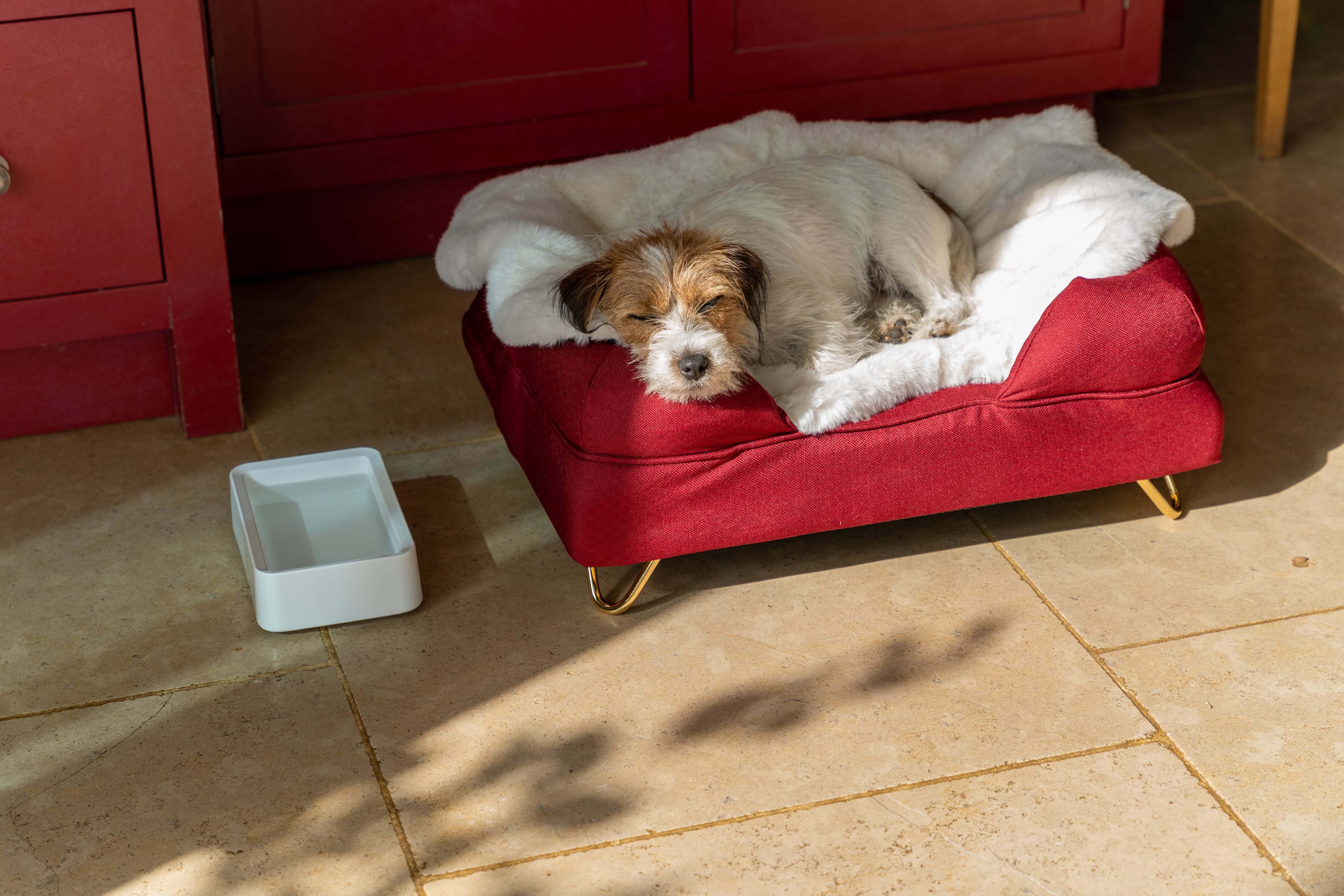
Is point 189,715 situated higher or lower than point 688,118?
lower

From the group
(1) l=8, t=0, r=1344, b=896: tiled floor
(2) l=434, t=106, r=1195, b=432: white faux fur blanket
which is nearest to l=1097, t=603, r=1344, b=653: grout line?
(1) l=8, t=0, r=1344, b=896: tiled floor

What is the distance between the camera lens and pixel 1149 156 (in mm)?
4379

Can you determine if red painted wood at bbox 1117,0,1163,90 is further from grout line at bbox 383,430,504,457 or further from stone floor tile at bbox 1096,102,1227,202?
grout line at bbox 383,430,504,457

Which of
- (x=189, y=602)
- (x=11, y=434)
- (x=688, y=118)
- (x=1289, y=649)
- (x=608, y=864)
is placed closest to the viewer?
(x=608, y=864)

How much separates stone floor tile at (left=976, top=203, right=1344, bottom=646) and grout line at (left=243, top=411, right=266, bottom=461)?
157 cm

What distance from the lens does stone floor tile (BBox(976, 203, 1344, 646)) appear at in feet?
8.41

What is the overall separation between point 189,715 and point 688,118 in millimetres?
2179

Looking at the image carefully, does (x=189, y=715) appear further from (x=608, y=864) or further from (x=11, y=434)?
(x=11, y=434)

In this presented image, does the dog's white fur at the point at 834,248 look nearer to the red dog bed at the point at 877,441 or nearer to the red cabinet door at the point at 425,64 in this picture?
the red dog bed at the point at 877,441

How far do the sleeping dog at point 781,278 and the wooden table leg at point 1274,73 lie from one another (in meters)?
1.70

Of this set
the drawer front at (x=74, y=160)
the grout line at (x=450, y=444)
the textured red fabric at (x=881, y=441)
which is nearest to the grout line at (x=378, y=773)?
the textured red fabric at (x=881, y=441)

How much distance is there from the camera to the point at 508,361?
2.79 metres

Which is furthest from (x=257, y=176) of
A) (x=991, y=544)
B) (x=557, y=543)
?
(x=991, y=544)

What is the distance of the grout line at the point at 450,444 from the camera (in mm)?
3104
